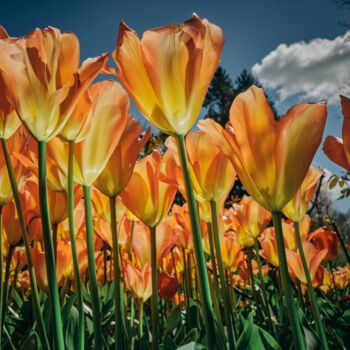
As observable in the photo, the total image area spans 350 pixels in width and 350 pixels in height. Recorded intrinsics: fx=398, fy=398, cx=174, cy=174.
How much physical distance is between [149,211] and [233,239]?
1.03 meters

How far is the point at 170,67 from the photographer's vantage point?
1.89 ft

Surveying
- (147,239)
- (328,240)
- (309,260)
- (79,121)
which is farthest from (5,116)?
(328,240)

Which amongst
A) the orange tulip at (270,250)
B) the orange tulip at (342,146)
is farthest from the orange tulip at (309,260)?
the orange tulip at (342,146)

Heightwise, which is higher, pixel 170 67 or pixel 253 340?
pixel 170 67

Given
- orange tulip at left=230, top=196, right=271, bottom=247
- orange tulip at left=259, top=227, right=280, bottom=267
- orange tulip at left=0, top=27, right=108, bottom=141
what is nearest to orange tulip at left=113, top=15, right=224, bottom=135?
orange tulip at left=0, top=27, right=108, bottom=141

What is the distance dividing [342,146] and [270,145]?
15 cm

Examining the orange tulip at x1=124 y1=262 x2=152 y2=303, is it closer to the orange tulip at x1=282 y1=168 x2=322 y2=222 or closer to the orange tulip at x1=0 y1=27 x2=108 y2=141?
the orange tulip at x1=282 y1=168 x2=322 y2=222

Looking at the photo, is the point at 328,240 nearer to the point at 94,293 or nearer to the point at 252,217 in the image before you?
the point at 252,217

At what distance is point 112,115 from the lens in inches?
26.5

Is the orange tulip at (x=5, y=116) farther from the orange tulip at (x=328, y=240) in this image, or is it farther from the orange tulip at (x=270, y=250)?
the orange tulip at (x=328, y=240)

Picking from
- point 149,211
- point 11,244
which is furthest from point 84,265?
point 149,211

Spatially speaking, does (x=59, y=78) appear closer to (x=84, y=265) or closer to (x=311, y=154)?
(x=311, y=154)

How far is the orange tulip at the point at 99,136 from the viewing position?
646mm

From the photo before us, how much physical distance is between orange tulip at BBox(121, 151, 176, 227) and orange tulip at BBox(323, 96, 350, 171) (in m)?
0.34
